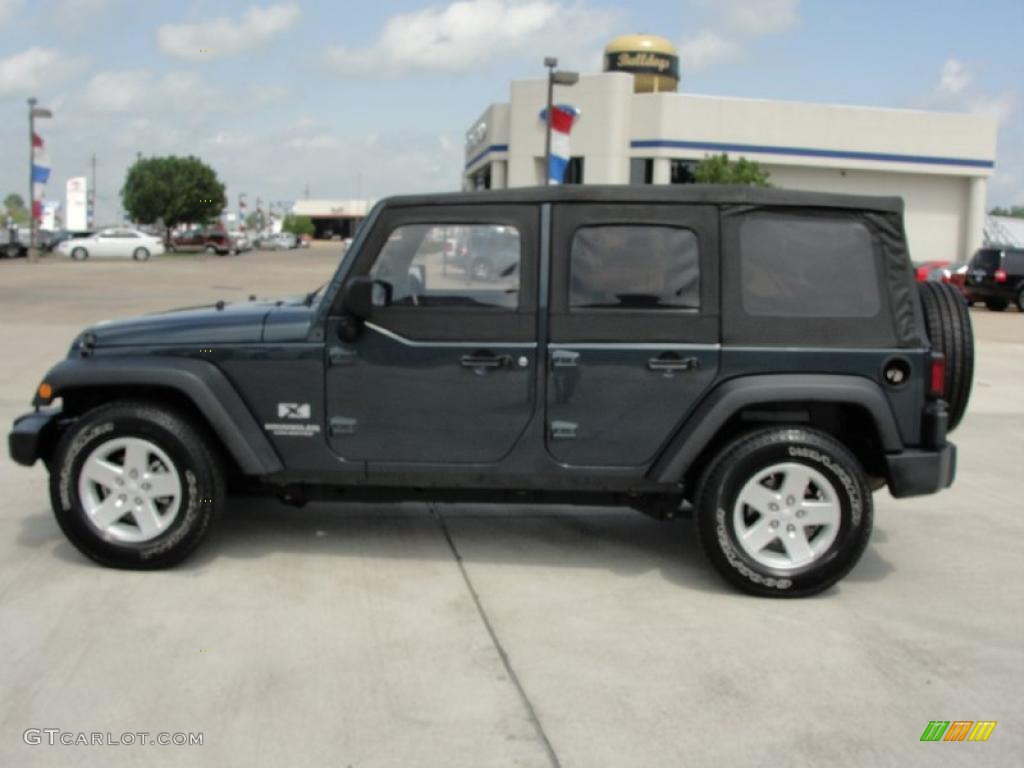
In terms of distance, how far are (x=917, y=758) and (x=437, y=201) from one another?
10.1 ft

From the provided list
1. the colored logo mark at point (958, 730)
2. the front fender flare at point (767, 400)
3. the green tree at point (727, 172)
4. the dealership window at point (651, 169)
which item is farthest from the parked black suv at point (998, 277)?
the colored logo mark at point (958, 730)

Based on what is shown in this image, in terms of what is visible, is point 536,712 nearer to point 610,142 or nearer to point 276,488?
point 276,488

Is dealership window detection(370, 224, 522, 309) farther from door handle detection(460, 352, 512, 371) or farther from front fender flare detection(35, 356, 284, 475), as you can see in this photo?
front fender flare detection(35, 356, 284, 475)

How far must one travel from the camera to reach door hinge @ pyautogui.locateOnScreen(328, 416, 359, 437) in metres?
5.17

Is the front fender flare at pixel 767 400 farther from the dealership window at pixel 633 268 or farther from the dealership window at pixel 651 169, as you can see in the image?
the dealership window at pixel 651 169

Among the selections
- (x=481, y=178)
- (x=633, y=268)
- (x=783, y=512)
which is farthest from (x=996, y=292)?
(x=481, y=178)

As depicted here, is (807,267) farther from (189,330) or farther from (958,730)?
(189,330)

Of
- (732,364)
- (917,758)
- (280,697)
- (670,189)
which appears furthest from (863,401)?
(280,697)

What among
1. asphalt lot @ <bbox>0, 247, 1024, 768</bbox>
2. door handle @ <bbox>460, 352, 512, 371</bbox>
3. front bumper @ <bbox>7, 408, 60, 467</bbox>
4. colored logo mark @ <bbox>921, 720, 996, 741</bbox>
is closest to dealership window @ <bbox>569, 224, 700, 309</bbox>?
door handle @ <bbox>460, 352, 512, 371</bbox>

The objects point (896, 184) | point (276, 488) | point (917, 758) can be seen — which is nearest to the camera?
point (917, 758)

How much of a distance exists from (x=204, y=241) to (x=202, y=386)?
62319 millimetres

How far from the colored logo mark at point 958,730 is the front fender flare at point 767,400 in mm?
1474

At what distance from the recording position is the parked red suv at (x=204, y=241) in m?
64.7

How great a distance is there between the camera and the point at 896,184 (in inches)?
2160
